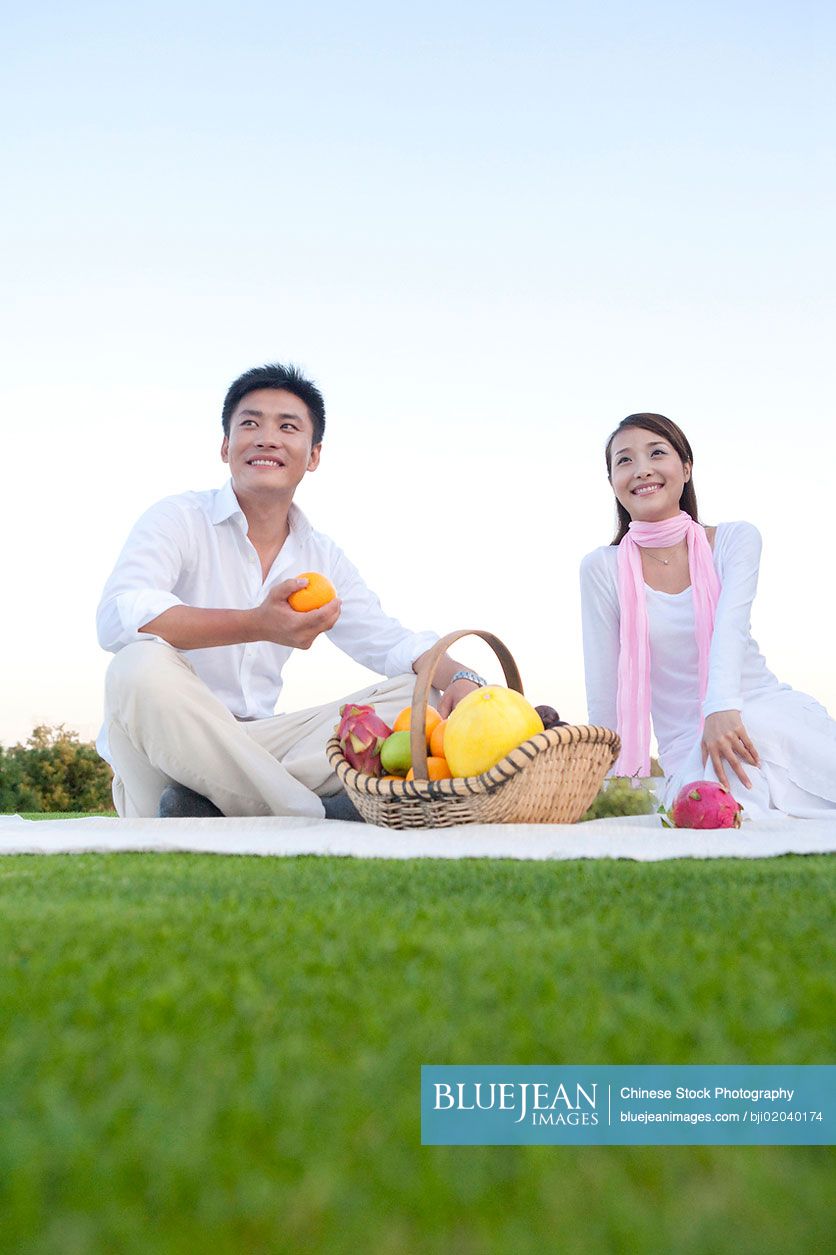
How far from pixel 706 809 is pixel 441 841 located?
43.3 inches

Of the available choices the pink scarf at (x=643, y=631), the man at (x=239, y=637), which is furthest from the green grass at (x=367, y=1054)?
the pink scarf at (x=643, y=631)

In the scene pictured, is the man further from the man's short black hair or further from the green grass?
the green grass

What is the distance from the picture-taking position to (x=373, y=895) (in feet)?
6.36

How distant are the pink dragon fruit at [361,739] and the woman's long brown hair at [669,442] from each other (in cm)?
196

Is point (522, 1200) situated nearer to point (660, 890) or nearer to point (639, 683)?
point (660, 890)

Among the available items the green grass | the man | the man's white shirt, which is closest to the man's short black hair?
the man

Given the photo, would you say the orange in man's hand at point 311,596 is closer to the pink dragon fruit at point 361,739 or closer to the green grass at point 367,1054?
the pink dragon fruit at point 361,739

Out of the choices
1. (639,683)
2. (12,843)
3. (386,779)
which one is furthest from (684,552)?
(12,843)

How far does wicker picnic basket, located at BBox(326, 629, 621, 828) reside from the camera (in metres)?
3.38

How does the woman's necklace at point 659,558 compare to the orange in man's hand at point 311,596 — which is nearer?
the orange in man's hand at point 311,596

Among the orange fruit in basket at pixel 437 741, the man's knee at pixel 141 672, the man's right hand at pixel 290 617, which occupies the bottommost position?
the orange fruit in basket at pixel 437 741

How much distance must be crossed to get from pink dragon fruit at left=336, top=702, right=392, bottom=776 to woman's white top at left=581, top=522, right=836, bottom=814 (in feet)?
4.52

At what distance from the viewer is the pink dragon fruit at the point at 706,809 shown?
3.59 metres

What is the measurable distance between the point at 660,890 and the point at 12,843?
2.07 metres
